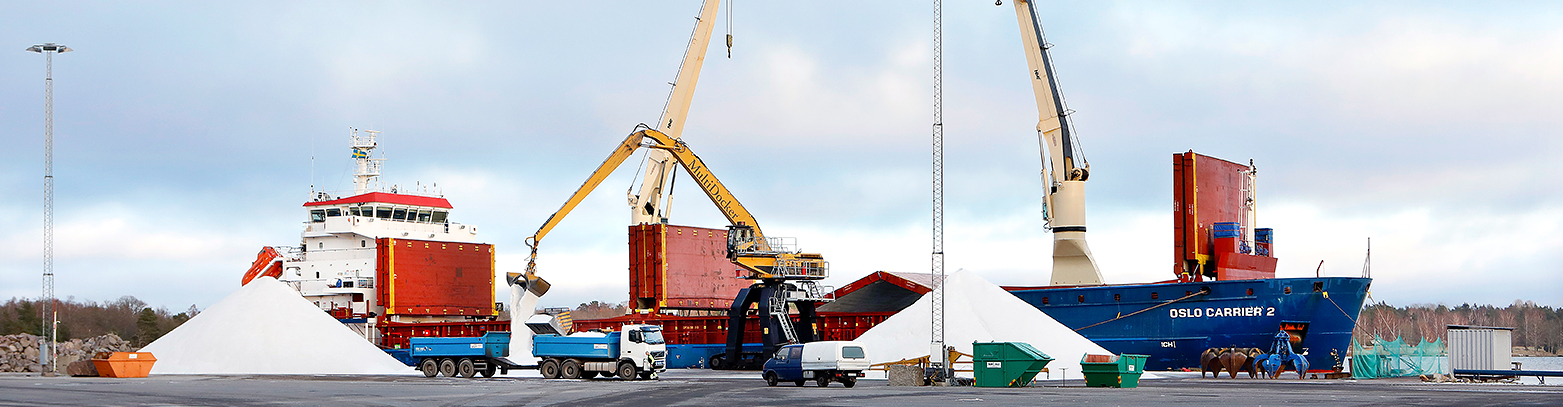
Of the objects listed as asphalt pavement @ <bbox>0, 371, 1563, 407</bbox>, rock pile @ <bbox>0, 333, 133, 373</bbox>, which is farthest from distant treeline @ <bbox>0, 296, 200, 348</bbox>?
asphalt pavement @ <bbox>0, 371, 1563, 407</bbox>

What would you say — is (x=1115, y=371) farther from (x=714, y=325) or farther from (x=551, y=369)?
(x=714, y=325)

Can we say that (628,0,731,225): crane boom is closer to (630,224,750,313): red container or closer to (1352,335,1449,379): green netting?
(630,224,750,313): red container

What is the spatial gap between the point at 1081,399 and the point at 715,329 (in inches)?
1130

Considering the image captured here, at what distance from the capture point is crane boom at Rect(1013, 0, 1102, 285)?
4847 cm

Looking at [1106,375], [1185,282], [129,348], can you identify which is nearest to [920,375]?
[1106,375]

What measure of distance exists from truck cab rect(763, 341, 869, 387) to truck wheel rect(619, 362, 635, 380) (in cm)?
566

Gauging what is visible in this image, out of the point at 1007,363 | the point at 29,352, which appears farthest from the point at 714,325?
the point at 29,352

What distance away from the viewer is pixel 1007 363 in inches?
1344

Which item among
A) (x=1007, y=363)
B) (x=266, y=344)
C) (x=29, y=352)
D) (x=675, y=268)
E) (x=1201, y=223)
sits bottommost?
(x=29, y=352)

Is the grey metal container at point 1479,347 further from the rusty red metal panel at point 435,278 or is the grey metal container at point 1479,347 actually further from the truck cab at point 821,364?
the rusty red metal panel at point 435,278

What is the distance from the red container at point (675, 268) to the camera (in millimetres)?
56000

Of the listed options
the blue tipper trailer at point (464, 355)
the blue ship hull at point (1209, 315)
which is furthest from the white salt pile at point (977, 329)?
the blue tipper trailer at point (464, 355)

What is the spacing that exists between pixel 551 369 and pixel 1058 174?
20.7m

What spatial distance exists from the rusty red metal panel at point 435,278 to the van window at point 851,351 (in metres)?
31.9
